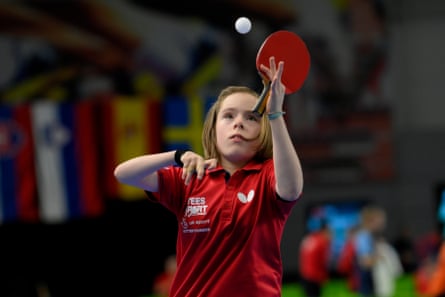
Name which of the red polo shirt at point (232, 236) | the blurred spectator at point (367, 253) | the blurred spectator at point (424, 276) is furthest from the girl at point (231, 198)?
the blurred spectator at point (424, 276)

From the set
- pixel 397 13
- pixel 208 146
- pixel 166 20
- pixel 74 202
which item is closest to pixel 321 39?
pixel 397 13

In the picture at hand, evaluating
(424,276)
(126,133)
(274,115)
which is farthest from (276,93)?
(424,276)

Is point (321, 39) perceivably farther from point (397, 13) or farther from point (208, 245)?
point (208, 245)

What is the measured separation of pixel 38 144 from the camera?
13.6m

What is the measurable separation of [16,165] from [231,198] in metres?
11.1

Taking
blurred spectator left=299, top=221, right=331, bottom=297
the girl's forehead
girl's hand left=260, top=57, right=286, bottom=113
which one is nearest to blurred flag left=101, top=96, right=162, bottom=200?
blurred spectator left=299, top=221, right=331, bottom=297

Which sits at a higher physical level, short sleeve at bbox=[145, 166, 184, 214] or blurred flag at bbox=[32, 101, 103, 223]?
short sleeve at bbox=[145, 166, 184, 214]

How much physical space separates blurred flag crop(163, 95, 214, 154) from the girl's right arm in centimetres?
1103

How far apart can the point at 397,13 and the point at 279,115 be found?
16209mm

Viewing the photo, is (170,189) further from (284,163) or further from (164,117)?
(164,117)

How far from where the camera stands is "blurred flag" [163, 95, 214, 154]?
14156 millimetres

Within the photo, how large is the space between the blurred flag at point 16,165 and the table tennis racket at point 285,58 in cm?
1107

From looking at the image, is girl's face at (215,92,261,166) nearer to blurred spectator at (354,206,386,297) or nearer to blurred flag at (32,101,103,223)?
blurred spectator at (354,206,386,297)

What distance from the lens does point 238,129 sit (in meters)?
2.96
